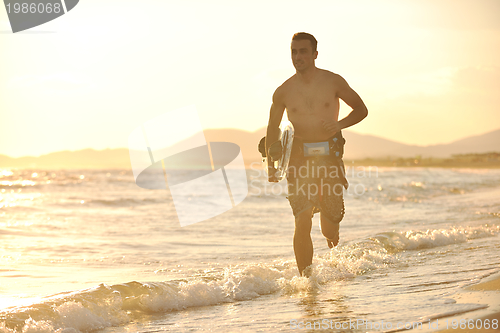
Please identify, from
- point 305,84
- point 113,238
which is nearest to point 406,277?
point 305,84

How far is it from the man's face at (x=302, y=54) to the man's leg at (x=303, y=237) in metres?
1.48

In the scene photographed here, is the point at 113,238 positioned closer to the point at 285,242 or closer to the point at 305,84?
the point at 285,242

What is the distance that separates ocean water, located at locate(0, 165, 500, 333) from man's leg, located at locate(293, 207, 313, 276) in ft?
0.73

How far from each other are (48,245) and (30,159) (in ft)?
555

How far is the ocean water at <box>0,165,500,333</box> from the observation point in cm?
391

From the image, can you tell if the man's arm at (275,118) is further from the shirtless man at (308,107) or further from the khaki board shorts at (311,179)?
the khaki board shorts at (311,179)

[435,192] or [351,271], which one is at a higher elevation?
[351,271]

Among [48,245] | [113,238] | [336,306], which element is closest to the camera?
[336,306]

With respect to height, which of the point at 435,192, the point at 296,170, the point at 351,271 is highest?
the point at 296,170

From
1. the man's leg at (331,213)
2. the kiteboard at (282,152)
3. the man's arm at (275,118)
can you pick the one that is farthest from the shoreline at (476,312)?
the man's arm at (275,118)

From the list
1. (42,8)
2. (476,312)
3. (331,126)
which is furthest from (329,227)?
(42,8)

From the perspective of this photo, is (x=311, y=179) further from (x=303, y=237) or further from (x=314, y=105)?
(x=314, y=105)

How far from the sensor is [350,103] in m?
4.98

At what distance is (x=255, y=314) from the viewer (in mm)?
4105
